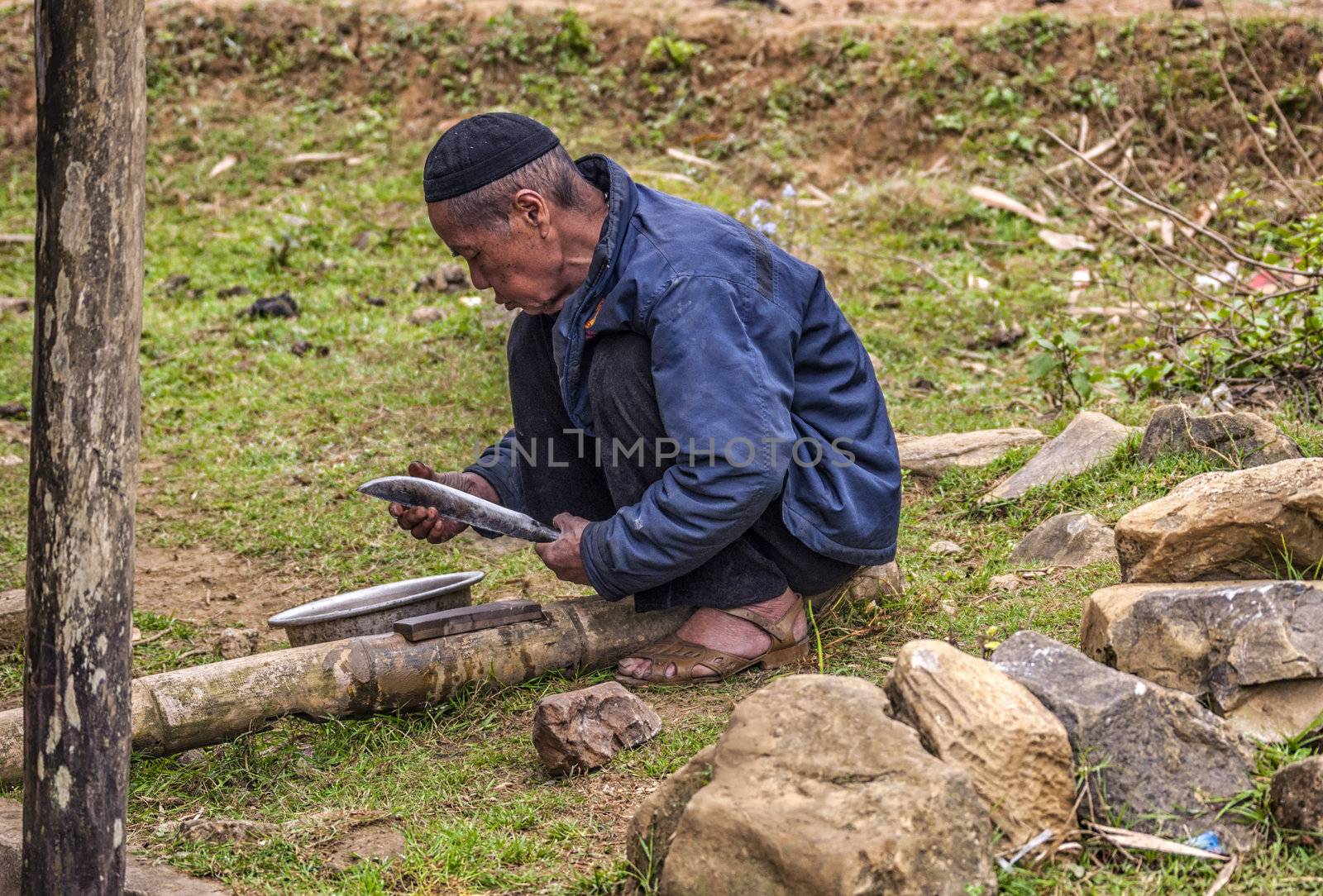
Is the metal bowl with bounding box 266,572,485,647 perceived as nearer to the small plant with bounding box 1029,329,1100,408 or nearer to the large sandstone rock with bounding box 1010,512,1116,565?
the large sandstone rock with bounding box 1010,512,1116,565

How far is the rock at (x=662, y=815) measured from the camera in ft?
7.45

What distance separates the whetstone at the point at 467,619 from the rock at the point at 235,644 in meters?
0.66

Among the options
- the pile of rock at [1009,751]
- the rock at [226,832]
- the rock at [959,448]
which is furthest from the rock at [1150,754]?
the rock at [959,448]

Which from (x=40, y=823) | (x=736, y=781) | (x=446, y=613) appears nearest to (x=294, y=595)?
(x=446, y=613)

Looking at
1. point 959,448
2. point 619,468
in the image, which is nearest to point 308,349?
point 959,448

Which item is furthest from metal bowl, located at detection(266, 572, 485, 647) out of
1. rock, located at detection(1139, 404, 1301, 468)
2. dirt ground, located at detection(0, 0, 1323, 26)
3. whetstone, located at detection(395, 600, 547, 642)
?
dirt ground, located at detection(0, 0, 1323, 26)

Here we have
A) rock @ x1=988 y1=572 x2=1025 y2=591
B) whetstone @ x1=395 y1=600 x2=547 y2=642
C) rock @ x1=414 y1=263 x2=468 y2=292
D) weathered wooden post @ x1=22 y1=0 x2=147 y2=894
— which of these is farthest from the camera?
rock @ x1=414 y1=263 x2=468 y2=292

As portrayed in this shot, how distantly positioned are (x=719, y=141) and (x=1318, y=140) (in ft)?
12.9

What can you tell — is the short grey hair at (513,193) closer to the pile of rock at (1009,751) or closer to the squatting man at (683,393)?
the squatting man at (683,393)

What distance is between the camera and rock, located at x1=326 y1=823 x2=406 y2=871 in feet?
8.31

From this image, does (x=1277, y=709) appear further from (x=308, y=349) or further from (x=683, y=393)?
(x=308, y=349)

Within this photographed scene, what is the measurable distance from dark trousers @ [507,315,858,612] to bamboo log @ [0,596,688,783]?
0.55 ft

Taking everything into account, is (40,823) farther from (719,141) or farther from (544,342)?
(719,141)

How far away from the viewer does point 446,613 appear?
129 inches
